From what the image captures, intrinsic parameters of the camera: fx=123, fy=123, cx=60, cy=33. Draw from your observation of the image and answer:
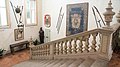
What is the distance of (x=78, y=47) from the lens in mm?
2600

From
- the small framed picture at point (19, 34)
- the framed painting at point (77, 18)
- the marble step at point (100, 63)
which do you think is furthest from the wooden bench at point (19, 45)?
the marble step at point (100, 63)

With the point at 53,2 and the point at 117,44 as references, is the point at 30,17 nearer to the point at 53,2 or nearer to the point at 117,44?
the point at 53,2

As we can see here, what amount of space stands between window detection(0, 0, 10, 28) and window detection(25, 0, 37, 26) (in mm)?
1130

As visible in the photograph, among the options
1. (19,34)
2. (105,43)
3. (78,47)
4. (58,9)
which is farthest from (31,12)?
(105,43)

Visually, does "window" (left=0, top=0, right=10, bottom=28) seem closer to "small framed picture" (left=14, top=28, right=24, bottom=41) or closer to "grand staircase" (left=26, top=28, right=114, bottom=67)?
"small framed picture" (left=14, top=28, right=24, bottom=41)

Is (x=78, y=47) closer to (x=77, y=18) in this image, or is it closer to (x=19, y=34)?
(x=77, y=18)

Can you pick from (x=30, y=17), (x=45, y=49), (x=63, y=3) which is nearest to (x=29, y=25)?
(x=30, y=17)

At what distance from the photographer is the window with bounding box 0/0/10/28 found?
5480 millimetres

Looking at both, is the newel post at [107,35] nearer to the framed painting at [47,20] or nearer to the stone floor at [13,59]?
the stone floor at [13,59]

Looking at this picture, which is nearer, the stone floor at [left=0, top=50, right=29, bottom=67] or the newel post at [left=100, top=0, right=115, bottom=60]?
the newel post at [left=100, top=0, right=115, bottom=60]

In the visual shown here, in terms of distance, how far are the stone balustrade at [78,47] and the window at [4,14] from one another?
85.2 inches

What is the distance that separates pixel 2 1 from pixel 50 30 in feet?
9.20

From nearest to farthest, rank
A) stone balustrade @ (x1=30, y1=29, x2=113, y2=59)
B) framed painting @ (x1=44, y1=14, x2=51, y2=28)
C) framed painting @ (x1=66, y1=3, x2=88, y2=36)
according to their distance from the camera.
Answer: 1. stone balustrade @ (x1=30, y1=29, x2=113, y2=59)
2. framed painting @ (x1=66, y1=3, x2=88, y2=36)
3. framed painting @ (x1=44, y1=14, x2=51, y2=28)

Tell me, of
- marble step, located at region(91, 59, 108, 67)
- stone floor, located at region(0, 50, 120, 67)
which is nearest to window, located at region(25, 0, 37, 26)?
stone floor, located at region(0, 50, 120, 67)
